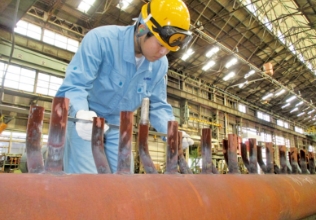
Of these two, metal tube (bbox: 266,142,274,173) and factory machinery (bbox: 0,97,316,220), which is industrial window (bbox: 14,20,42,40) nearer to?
metal tube (bbox: 266,142,274,173)

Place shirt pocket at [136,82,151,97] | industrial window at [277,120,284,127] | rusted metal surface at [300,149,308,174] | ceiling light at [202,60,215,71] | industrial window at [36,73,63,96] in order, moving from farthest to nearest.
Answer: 1. industrial window at [277,120,284,127]
2. ceiling light at [202,60,215,71]
3. industrial window at [36,73,63,96]
4. rusted metal surface at [300,149,308,174]
5. shirt pocket at [136,82,151,97]

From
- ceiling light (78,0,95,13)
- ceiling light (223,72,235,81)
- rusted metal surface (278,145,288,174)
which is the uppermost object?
ceiling light (78,0,95,13)

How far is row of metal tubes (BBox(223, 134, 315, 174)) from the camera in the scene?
1608 millimetres

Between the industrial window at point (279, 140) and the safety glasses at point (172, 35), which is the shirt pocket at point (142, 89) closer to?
the safety glasses at point (172, 35)

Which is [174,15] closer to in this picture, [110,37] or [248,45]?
[110,37]

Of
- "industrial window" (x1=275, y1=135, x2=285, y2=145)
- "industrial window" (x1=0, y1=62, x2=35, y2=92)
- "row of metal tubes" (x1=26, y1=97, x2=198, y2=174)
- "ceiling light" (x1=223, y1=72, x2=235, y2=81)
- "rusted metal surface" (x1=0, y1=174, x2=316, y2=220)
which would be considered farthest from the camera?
"industrial window" (x1=275, y1=135, x2=285, y2=145)

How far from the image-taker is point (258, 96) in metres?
18.0

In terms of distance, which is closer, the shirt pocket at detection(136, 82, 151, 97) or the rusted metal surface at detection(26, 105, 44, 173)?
the rusted metal surface at detection(26, 105, 44, 173)

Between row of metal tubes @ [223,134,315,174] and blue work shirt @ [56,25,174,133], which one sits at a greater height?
blue work shirt @ [56,25,174,133]

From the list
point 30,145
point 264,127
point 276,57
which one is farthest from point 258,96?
point 30,145

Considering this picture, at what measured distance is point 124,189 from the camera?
701 mm

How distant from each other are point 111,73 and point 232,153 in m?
0.96

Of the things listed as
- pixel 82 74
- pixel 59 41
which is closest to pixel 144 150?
pixel 82 74

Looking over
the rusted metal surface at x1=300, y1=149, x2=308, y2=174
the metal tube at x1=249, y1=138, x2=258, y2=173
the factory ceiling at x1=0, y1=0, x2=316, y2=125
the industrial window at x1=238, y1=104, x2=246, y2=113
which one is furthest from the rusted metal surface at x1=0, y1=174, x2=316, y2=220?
the industrial window at x1=238, y1=104, x2=246, y2=113
